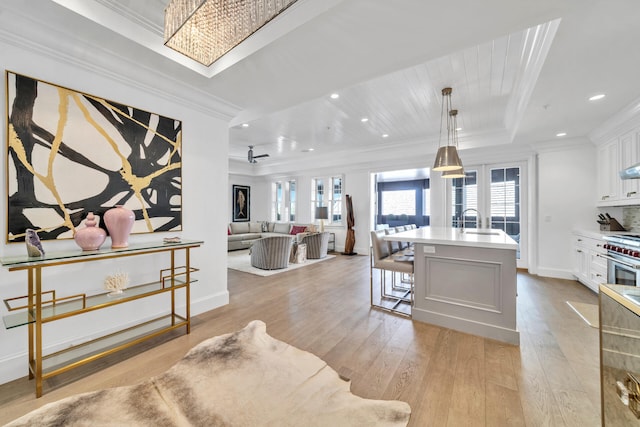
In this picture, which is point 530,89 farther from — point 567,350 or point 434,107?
point 567,350

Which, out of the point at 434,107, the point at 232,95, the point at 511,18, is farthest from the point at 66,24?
the point at 434,107

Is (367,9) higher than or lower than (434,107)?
lower

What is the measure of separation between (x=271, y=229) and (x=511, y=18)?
7.67 meters

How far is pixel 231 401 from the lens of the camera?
155 centimetres

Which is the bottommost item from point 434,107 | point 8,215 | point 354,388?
point 354,388

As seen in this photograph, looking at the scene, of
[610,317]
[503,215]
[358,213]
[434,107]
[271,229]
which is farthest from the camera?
[271,229]

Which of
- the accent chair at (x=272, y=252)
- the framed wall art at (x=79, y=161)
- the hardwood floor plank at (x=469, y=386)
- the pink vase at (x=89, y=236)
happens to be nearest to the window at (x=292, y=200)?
the accent chair at (x=272, y=252)

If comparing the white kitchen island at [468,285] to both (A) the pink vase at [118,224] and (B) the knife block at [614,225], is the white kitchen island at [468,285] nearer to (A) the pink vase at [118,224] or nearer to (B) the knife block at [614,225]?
(A) the pink vase at [118,224]

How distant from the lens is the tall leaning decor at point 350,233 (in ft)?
22.8

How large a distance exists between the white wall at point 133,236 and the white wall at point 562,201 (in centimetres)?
560

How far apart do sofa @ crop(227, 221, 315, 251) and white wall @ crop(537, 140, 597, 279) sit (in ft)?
17.0

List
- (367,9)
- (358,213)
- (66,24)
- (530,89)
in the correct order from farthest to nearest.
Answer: (358,213) → (530,89) → (66,24) → (367,9)

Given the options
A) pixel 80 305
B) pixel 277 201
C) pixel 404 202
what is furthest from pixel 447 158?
pixel 404 202

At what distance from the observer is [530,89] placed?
274 cm
